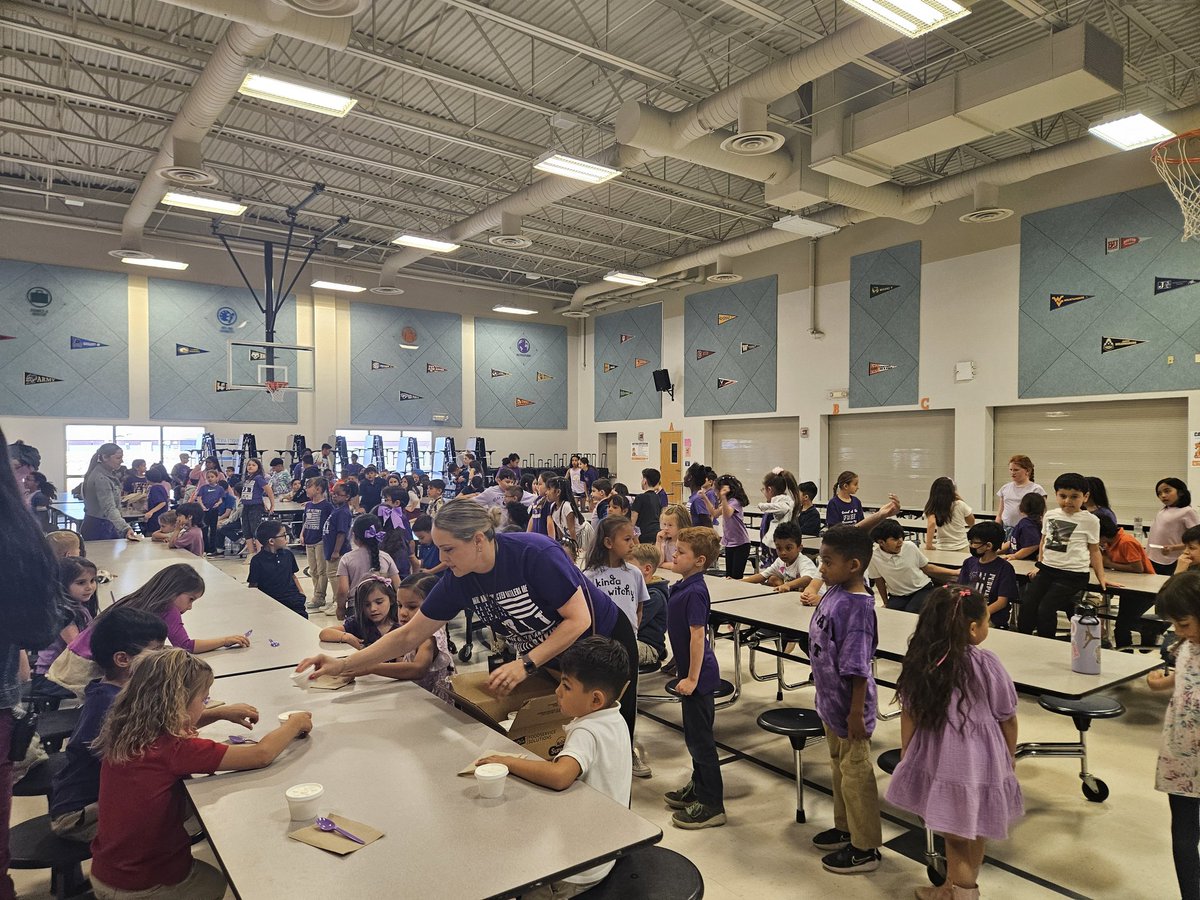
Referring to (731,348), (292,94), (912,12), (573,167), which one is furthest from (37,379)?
(912,12)

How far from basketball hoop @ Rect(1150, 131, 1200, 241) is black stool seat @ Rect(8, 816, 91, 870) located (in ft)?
27.0

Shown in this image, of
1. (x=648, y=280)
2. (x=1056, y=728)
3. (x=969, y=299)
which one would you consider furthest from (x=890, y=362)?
(x=1056, y=728)

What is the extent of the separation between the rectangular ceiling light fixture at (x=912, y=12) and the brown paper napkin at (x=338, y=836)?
5.46 meters

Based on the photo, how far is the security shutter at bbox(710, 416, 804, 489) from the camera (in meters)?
14.3

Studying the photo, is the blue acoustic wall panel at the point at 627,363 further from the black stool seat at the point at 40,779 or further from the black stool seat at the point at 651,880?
the black stool seat at the point at 651,880

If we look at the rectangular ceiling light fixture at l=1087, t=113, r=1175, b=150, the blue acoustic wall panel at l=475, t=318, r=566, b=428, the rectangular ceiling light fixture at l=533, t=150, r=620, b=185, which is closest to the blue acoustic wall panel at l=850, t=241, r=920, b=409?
the rectangular ceiling light fixture at l=1087, t=113, r=1175, b=150

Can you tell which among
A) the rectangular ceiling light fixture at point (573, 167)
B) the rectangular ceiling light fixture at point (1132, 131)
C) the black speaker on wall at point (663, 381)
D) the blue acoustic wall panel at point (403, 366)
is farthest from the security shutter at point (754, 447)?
the rectangular ceiling light fixture at point (1132, 131)

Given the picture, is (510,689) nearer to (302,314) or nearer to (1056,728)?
(1056,728)

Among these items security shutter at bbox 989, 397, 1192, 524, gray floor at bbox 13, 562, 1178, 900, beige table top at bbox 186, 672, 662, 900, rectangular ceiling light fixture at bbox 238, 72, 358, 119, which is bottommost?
gray floor at bbox 13, 562, 1178, 900

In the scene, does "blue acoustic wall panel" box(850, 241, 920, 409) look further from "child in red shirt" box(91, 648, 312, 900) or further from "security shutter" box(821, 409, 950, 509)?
"child in red shirt" box(91, 648, 312, 900)

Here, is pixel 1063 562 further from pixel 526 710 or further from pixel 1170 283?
pixel 1170 283

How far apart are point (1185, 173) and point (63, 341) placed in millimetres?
16652

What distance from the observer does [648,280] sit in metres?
13.7

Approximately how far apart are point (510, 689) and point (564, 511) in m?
5.24
